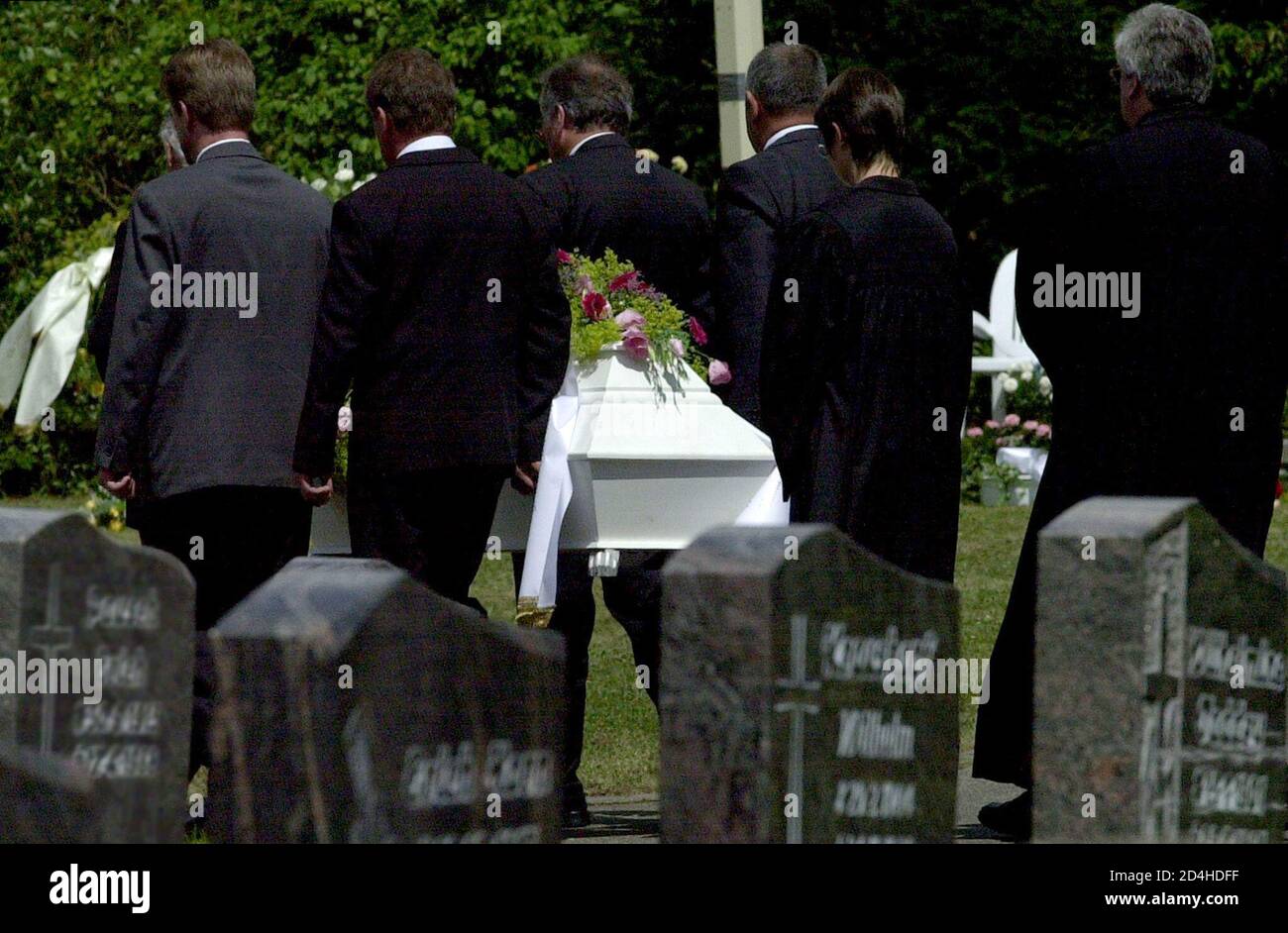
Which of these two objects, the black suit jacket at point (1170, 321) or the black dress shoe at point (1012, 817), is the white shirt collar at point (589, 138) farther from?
the black dress shoe at point (1012, 817)

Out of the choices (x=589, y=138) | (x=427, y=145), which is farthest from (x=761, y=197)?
(x=427, y=145)

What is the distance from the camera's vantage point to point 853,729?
394cm

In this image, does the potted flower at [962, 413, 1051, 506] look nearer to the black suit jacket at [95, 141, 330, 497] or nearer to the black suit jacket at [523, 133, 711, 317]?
the black suit jacket at [523, 133, 711, 317]

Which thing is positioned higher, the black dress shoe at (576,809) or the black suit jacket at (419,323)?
the black suit jacket at (419,323)

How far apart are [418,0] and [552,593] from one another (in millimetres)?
11806

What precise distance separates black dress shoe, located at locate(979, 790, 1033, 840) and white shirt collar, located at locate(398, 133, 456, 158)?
7.03 ft

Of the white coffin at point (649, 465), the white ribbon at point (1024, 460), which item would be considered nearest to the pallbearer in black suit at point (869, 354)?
the white coffin at point (649, 465)

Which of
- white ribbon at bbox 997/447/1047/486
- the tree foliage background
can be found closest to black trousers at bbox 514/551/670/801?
white ribbon at bbox 997/447/1047/486

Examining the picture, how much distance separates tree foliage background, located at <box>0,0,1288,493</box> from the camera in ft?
56.2

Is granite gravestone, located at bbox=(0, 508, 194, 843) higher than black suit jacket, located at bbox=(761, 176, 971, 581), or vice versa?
black suit jacket, located at bbox=(761, 176, 971, 581)

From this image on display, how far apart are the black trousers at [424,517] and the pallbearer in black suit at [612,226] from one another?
0.53 metres

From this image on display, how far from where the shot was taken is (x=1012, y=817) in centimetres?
577

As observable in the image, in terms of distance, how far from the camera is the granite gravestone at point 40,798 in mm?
3299
